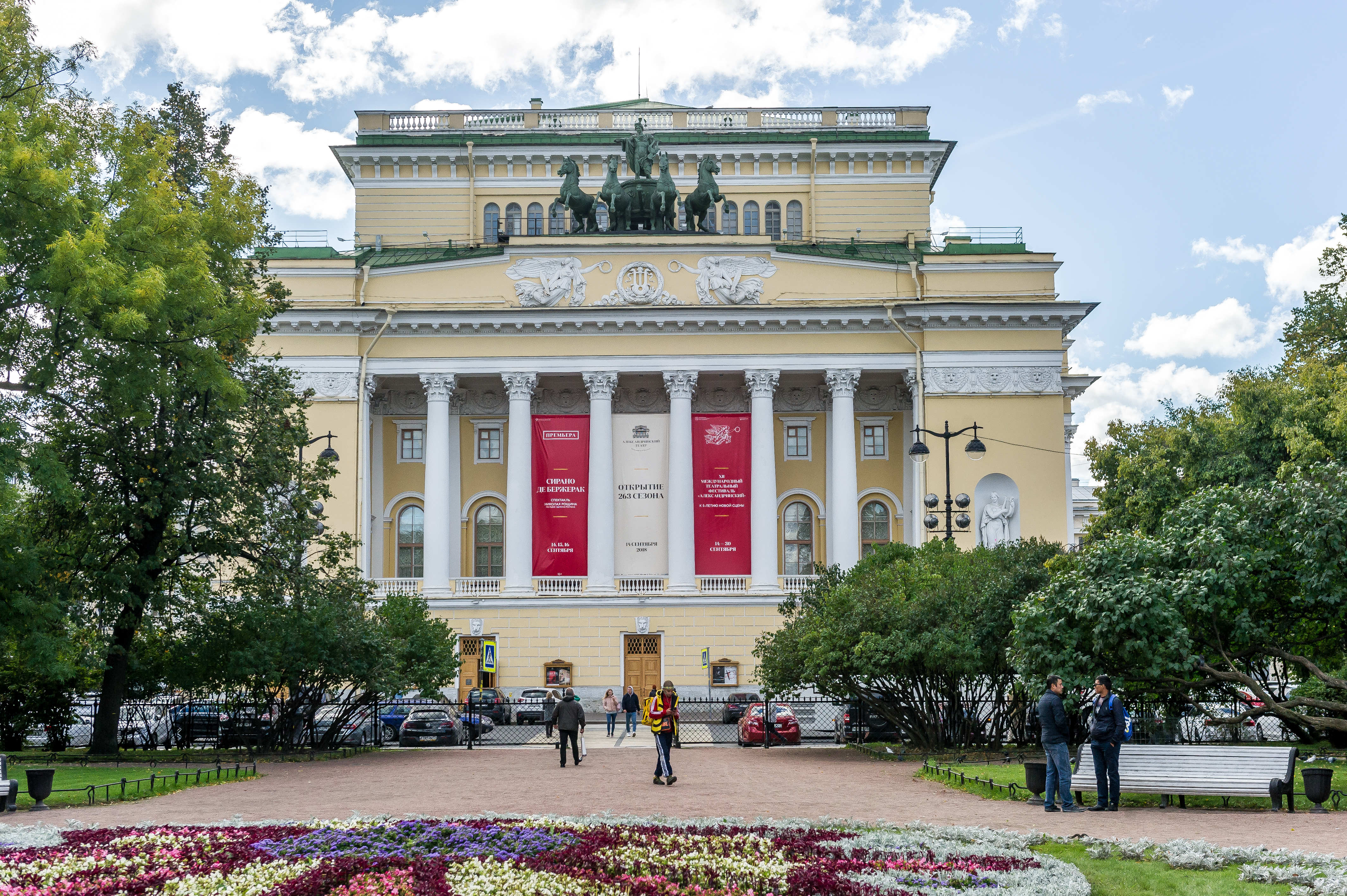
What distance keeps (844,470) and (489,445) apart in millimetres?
14900

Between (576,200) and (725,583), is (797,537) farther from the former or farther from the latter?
(576,200)

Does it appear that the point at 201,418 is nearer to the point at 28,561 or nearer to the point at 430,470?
the point at 28,561

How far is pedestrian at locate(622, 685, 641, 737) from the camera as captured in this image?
35344mm

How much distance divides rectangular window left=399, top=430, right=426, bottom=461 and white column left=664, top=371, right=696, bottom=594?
10.8m

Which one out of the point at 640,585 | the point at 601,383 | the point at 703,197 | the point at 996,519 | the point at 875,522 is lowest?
the point at 640,585

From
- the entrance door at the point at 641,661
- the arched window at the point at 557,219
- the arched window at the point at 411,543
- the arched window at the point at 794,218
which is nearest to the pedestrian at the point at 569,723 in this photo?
the entrance door at the point at 641,661

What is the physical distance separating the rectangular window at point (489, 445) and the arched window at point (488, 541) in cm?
198

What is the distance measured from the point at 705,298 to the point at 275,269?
16.9 meters

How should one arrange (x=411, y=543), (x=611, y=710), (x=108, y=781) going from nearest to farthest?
1. (x=108, y=781)
2. (x=611, y=710)
3. (x=411, y=543)

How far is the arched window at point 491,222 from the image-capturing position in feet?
185

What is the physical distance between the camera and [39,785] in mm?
16781

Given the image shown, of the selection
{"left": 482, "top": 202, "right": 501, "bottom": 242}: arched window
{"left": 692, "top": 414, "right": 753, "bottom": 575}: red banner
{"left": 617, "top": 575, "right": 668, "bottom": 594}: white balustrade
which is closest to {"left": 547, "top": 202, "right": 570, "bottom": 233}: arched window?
{"left": 482, "top": 202, "right": 501, "bottom": 242}: arched window

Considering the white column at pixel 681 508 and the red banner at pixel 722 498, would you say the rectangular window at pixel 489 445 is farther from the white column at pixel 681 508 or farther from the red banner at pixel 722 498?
the red banner at pixel 722 498

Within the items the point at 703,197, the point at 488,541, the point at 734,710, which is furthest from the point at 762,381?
the point at 734,710
